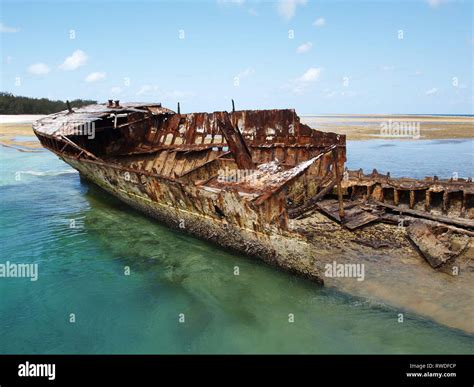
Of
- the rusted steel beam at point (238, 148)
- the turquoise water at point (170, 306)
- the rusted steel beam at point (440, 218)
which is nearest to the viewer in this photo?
the turquoise water at point (170, 306)

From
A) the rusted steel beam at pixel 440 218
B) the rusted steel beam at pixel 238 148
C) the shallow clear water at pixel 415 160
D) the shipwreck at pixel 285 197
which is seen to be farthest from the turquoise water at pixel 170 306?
the shallow clear water at pixel 415 160

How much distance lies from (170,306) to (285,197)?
2.62 meters

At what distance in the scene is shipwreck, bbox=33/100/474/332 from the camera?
20.7 ft

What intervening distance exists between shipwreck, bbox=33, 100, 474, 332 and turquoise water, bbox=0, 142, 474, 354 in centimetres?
61

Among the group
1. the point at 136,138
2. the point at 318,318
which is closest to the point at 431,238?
the point at 318,318

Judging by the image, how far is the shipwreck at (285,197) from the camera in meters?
6.32

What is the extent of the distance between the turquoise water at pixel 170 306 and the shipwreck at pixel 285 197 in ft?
1.99

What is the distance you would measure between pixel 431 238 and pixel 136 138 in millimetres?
11235

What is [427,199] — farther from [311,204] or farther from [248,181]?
[248,181]

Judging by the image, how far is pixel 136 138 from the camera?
14469 millimetres

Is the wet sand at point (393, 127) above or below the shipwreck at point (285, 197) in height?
above

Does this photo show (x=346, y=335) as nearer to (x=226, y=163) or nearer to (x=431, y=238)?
(x=431, y=238)

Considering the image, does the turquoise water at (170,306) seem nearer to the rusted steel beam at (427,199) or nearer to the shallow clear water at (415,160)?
the rusted steel beam at (427,199)

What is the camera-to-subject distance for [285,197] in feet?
20.8
